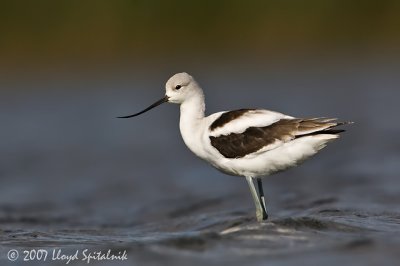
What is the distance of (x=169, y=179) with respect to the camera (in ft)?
40.7

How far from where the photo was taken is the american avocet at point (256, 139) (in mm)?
7680

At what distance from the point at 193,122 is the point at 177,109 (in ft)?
31.8

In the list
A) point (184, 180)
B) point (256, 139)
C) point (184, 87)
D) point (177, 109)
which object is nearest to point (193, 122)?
point (184, 87)

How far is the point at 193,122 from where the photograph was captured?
826 centimetres

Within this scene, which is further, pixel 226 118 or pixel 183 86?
pixel 183 86

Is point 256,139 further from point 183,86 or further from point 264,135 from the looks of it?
point 183,86

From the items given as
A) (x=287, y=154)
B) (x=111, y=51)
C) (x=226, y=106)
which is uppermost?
(x=111, y=51)

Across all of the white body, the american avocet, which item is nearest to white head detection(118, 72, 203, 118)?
the white body

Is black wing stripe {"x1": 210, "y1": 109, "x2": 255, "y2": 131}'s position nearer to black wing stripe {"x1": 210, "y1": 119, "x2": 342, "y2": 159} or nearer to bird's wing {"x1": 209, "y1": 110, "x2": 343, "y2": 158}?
bird's wing {"x1": 209, "y1": 110, "x2": 343, "y2": 158}

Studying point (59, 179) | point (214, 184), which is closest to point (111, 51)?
point (59, 179)

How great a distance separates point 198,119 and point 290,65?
41.7 ft

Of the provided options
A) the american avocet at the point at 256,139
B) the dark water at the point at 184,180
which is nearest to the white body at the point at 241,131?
the american avocet at the point at 256,139

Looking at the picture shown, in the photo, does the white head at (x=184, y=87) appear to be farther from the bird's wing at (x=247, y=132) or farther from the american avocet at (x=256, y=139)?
the bird's wing at (x=247, y=132)

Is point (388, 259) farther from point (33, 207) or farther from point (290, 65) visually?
point (290, 65)
